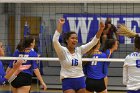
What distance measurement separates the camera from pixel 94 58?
788 cm

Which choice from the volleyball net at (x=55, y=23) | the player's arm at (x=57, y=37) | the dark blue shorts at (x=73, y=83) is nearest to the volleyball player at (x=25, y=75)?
the dark blue shorts at (x=73, y=83)

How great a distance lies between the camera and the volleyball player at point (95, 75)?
8.00m

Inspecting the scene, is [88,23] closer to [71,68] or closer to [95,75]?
[95,75]

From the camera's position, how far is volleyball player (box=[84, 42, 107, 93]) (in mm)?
7996

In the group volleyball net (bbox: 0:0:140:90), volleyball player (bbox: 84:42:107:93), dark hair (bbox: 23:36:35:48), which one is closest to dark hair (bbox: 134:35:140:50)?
volleyball player (bbox: 84:42:107:93)

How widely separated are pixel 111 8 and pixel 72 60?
9321 mm

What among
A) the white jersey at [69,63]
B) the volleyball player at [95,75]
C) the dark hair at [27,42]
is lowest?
the volleyball player at [95,75]

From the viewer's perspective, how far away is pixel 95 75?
8.03 m

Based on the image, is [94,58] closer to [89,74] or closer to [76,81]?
[89,74]

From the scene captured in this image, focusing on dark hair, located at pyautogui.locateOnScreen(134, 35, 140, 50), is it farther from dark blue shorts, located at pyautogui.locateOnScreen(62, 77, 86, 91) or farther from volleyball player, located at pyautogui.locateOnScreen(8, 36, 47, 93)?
volleyball player, located at pyautogui.locateOnScreen(8, 36, 47, 93)

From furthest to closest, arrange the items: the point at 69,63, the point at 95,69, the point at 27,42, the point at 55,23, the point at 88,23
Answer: the point at 55,23, the point at 88,23, the point at 95,69, the point at 27,42, the point at 69,63

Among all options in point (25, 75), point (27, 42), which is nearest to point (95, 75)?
point (25, 75)

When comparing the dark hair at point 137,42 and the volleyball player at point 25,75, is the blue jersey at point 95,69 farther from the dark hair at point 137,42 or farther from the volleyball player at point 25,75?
the dark hair at point 137,42

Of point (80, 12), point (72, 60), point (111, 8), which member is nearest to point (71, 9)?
point (80, 12)
